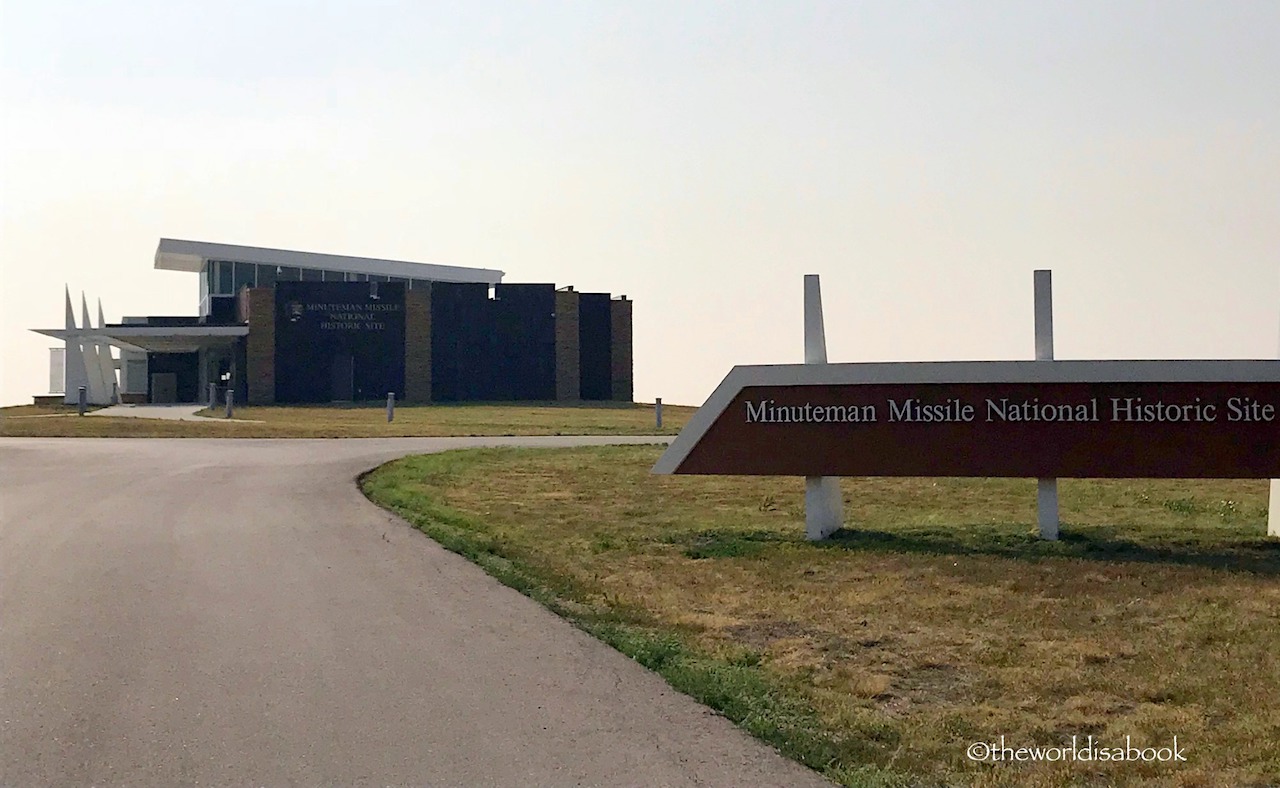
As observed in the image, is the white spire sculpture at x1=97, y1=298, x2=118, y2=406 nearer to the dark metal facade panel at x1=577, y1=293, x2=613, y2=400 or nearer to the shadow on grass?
the dark metal facade panel at x1=577, y1=293, x2=613, y2=400

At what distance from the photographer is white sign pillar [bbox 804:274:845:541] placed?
13930 mm

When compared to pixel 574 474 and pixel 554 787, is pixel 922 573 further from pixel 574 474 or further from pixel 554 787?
pixel 574 474

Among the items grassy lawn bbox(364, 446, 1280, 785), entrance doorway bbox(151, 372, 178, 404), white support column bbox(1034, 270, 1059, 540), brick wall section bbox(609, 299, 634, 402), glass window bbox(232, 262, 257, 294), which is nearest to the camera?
grassy lawn bbox(364, 446, 1280, 785)

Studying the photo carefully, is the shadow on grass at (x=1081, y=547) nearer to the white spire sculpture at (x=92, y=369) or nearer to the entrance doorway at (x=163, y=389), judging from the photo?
the white spire sculpture at (x=92, y=369)

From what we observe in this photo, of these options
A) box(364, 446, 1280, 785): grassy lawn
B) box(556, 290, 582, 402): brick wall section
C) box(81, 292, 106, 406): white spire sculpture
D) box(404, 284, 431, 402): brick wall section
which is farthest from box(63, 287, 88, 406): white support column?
box(364, 446, 1280, 785): grassy lawn

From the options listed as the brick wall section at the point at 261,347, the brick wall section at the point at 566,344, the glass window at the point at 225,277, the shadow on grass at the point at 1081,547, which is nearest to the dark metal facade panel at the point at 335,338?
the brick wall section at the point at 261,347

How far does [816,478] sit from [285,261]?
56.5 meters

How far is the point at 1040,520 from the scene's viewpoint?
13.6 metres

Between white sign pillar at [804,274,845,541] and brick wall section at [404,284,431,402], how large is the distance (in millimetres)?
47246

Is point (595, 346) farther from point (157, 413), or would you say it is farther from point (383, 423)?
point (383, 423)

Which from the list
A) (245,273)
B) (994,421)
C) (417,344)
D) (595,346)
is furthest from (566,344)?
(994,421)

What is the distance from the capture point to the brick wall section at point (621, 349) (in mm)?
63406

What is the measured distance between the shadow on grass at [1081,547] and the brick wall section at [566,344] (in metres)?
47.8

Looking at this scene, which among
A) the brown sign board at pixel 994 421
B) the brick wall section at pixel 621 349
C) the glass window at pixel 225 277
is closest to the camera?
the brown sign board at pixel 994 421
